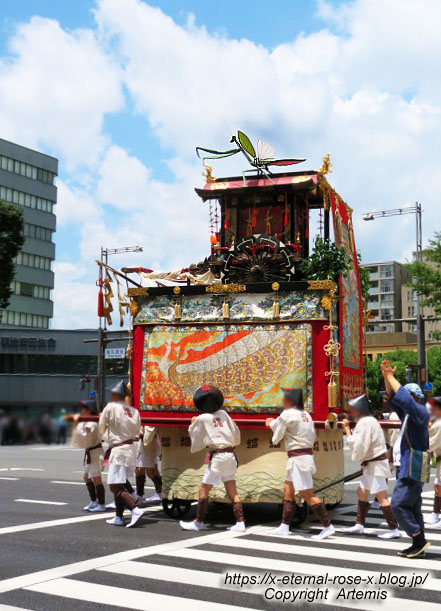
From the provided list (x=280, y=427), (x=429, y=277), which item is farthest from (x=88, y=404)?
(x=429, y=277)

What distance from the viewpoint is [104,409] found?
10.3 metres

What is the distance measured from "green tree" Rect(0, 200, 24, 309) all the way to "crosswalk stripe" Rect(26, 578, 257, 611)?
3275 centimetres

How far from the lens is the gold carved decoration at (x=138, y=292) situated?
38.6 feet

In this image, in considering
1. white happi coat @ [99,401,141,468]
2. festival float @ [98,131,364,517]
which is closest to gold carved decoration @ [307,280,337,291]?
festival float @ [98,131,364,517]

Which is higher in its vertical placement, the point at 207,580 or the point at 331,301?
the point at 331,301

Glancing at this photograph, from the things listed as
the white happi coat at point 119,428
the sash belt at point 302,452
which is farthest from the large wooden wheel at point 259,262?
the sash belt at point 302,452

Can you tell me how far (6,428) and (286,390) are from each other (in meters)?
6.55

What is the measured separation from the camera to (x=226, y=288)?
442 inches

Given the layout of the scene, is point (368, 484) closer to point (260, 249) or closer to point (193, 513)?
point (193, 513)

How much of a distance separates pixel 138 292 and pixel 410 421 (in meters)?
5.32

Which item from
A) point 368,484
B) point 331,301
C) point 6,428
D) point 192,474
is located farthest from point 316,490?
point 6,428

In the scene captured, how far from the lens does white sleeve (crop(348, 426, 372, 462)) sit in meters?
9.61

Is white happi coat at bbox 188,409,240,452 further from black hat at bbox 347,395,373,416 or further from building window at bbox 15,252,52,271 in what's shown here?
building window at bbox 15,252,52,271

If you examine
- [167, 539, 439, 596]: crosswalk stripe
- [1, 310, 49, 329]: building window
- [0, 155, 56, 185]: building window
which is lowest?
[167, 539, 439, 596]: crosswalk stripe
